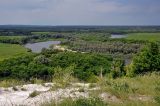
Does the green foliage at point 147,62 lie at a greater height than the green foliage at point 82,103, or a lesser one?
lesser

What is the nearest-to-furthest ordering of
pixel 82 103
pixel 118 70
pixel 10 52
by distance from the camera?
pixel 82 103, pixel 118 70, pixel 10 52

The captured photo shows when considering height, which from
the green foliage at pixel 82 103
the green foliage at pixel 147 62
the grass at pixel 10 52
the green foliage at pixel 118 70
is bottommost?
the grass at pixel 10 52

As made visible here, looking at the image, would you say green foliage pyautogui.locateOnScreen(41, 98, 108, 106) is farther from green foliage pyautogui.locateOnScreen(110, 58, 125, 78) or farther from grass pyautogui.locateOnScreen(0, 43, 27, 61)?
grass pyautogui.locateOnScreen(0, 43, 27, 61)

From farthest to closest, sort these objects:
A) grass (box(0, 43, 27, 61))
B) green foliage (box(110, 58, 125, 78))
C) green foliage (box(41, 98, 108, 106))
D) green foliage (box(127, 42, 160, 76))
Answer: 1. grass (box(0, 43, 27, 61))
2. green foliage (box(127, 42, 160, 76))
3. green foliage (box(110, 58, 125, 78))
4. green foliage (box(41, 98, 108, 106))

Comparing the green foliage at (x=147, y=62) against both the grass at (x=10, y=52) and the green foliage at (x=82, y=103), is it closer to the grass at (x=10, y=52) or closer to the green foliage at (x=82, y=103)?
the green foliage at (x=82, y=103)

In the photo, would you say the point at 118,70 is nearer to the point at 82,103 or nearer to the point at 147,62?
the point at 147,62

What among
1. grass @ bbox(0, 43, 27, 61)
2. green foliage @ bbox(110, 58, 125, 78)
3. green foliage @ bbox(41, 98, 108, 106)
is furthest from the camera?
grass @ bbox(0, 43, 27, 61)

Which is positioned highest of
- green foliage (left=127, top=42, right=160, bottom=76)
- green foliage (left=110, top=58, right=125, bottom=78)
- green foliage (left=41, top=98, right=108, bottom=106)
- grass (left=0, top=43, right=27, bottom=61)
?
green foliage (left=41, top=98, right=108, bottom=106)

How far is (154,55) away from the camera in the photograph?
105ft

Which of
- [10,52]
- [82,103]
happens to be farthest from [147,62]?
[10,52]

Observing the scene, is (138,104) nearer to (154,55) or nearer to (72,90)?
(72,90)

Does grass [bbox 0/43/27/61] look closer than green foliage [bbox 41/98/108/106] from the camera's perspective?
No

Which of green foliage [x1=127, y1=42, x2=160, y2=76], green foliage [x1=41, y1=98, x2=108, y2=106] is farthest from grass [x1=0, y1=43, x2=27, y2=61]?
green foliage [x1=41, y1=98, x2=108, y2=106]

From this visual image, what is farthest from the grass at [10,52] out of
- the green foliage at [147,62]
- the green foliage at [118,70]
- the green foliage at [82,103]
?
the green foliage at [82,103]
